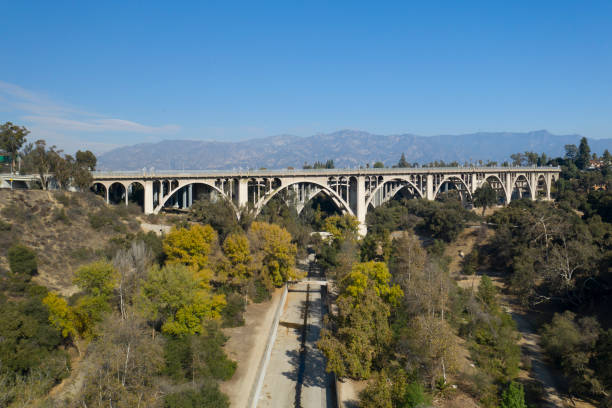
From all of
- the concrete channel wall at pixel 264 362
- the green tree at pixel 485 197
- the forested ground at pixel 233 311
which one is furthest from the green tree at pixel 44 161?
the green tree at pixel 485 197

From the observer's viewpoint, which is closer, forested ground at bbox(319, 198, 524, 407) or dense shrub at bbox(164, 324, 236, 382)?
forested ground at bbox(319, 198, 524, 407)

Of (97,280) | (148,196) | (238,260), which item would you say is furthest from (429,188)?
(97,280)

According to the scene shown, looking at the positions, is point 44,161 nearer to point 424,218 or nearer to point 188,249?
point 188,249

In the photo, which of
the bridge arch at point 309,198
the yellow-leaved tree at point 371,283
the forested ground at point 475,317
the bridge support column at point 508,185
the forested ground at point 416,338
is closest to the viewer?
the forested ground at point 416,338

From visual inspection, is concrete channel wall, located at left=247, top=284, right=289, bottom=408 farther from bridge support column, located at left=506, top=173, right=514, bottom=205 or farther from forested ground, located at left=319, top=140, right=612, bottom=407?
bridge support column, located at left=506, top=173, right=514, bottom=205

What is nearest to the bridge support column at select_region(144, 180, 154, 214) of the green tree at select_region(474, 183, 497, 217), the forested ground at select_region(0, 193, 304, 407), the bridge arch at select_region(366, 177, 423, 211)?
the forested ground at select_region(0, 193, 304, 407)

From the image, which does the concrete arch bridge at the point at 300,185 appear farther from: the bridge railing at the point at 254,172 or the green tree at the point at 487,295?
the green tree at the point at 487,295

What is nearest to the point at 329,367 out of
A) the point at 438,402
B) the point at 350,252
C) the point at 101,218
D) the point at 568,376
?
the point at 438,402

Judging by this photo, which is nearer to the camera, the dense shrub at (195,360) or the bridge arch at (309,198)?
the dense shrub at (195,360)
